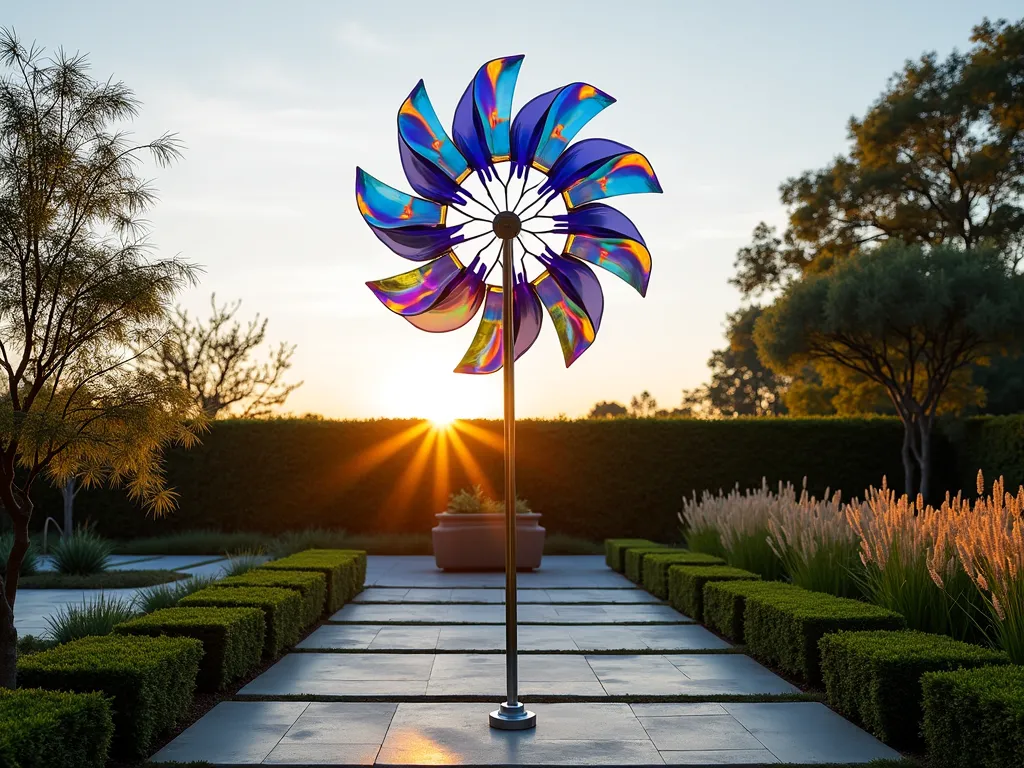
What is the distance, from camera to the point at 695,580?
9172 mm

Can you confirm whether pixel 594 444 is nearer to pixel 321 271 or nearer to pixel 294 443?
pixel 294 443

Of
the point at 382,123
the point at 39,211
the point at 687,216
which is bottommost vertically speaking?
the point at 39,211

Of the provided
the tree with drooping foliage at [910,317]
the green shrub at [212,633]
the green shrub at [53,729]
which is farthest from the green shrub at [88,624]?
the tree with drooping foliage at [910,317]

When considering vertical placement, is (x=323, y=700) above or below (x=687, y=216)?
below

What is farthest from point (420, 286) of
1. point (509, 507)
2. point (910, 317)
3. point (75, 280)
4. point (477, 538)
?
point (910, 317)

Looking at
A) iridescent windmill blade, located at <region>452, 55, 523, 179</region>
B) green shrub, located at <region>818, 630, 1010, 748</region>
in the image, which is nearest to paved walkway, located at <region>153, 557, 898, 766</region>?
green shrub, located at <region>818, 630, 1010, 748</region>

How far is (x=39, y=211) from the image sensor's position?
579 centimetres

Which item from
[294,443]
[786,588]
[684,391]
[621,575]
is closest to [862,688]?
[786,588]

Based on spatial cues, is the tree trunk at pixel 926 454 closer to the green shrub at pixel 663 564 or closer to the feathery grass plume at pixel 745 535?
the feathery grass plume at pixel 745 535

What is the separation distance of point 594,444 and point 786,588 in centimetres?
1080

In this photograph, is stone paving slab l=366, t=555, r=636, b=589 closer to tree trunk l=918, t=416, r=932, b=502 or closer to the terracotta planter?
the terracotta planter

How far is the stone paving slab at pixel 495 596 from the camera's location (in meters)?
10.8

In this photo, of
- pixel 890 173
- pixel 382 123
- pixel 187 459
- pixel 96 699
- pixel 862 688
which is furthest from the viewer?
pixel 890 173

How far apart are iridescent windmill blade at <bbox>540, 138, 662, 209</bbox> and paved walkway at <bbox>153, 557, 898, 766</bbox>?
3058 mm
